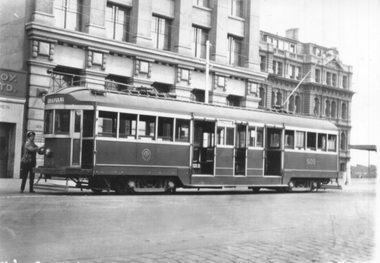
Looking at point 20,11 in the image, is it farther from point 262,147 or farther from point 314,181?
point 314,181

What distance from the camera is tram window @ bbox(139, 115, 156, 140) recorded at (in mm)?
16828

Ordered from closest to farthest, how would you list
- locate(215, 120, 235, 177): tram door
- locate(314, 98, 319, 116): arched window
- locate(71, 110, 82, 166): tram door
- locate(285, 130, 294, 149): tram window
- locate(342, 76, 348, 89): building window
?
locate(71, 110, 82, 166): tram door < locate(215, 120, 235, 177): tram door < locate(285, 130, 294, 149): tram window < locate(314, 98, 319, 116): arched window < locate(342, 76, 348, 89): building window

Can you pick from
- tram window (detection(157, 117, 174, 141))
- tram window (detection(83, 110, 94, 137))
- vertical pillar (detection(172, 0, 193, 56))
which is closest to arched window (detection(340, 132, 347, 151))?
vertical pillar (detection(172, 0, 193, 56))

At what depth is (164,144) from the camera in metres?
17.5

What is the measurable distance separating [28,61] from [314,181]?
14498mm

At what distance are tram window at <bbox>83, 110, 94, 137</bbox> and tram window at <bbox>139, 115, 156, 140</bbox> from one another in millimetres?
1738

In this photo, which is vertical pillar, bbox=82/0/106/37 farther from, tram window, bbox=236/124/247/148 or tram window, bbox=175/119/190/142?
tram window, bbox=236/124/247/148

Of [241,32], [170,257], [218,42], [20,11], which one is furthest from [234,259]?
[241,32]

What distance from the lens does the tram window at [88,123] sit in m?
15.8

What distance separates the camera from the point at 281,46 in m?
61.2

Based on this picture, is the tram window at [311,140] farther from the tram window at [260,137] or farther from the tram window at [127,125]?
the tram window at [127,125]

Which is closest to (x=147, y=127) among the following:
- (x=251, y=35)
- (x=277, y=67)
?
(x=251, y=35)

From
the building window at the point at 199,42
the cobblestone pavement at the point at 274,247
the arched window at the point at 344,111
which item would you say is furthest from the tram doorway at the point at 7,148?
the arched window at the point at 344,111

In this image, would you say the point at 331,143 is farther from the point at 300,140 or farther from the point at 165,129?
the point at 165,129
